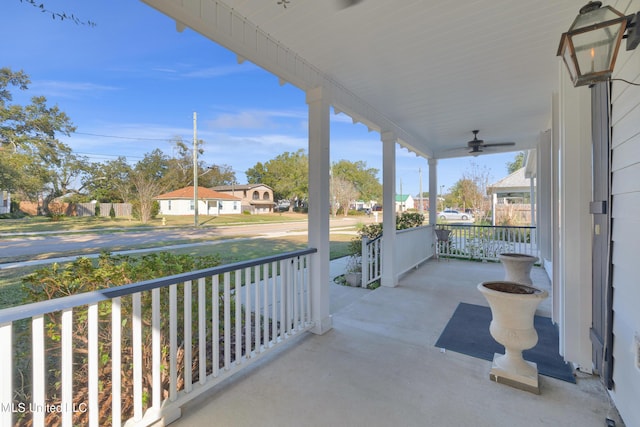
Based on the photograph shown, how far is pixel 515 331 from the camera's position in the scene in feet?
6.57

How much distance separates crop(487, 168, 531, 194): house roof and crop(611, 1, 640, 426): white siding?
36.1 ft

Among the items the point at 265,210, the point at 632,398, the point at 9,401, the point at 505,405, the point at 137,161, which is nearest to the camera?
A: the point at 9,401

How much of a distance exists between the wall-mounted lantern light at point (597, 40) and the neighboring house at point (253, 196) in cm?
618

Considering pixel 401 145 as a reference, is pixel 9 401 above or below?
below

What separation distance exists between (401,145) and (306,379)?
14.3 feet

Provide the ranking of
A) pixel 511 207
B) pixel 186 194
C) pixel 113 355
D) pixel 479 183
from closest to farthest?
pixel 113 355
pixel 186 194
pixel 511 207
pixel 479 183

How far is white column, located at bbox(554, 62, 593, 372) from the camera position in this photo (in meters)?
2.10

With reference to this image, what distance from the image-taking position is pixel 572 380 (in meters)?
2.08

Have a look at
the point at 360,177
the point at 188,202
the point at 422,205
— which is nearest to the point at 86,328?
the point at 188,202

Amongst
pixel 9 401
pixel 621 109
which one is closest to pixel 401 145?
pixel 621 109

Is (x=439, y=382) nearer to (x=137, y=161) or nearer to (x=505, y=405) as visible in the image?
(x=505, y=405)

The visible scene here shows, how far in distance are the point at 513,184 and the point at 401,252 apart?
904cm

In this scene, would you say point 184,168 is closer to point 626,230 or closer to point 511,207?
point 626,230

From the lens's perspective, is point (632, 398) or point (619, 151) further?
point (619, 151)
